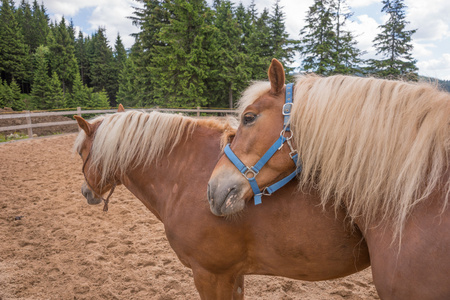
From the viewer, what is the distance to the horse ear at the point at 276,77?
55.8 inches

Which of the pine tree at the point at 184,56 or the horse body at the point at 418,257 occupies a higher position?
the pine tree at the point at 184,56

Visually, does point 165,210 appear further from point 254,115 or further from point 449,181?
point 449,181

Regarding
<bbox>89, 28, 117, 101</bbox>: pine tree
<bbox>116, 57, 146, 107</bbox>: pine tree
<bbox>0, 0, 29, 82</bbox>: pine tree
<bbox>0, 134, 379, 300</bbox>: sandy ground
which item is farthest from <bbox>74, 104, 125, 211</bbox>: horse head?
<bbox>0, 0, 29, 82</bbox>: pine tree

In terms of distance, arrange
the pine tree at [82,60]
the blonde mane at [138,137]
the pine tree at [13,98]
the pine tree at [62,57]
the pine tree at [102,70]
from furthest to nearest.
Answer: the pine tree at [82,60]
the pine tree at [102,70]
the pine tree at [62,57]
the pine tree at [13,98]
the blonde mane at [138,137]

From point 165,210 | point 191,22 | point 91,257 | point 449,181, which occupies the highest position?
point 191,22

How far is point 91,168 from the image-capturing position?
247cm

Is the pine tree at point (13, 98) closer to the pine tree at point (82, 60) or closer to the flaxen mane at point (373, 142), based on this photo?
the pine tree at point (82, 60)

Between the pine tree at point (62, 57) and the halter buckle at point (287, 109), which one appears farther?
the pine tree at point (62, 57)

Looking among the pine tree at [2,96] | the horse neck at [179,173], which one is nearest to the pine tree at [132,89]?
the pine tree at [2,96]

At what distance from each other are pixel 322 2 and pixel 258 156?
78.7 ft

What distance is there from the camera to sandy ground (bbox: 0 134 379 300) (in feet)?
9.98

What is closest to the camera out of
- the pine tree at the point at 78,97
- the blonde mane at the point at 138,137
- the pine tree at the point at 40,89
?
the blonde mane at the point at 138,137

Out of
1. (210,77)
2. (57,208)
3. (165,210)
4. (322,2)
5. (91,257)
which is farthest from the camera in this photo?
(210,77)

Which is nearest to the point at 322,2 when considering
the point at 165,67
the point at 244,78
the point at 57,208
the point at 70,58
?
the point at 244,78
